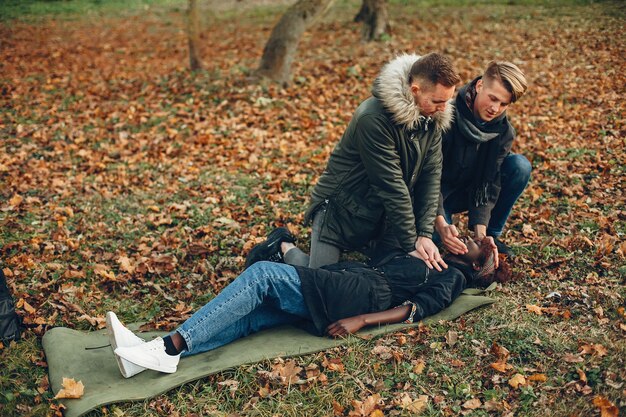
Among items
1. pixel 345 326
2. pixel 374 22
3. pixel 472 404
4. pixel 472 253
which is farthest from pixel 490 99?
pixel 374 22

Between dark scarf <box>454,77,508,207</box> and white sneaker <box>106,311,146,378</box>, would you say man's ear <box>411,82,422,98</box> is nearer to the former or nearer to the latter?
dark scarf <box>454,77,508,207</box>

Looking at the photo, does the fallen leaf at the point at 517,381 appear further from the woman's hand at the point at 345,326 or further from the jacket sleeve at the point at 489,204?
the jacket sleeve at the point at 489,204

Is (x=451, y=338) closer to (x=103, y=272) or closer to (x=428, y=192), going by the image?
(x=428, y=192)

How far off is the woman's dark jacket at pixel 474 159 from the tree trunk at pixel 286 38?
18.4 ft

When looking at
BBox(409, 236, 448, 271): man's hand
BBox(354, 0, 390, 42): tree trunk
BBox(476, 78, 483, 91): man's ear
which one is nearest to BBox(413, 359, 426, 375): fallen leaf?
BBox(409, 236, 448, 271): man's hand

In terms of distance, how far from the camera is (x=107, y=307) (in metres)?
4.82

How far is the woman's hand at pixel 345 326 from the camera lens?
414 cm

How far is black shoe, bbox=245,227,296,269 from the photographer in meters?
5.04

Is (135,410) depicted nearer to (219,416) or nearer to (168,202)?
(219,416)

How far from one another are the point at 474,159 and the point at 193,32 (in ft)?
23.2

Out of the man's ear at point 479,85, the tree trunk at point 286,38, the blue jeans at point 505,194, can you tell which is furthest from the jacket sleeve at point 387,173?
the tree trunk at point 286,38

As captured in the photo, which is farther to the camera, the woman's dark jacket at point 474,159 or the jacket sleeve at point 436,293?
the woman's dark jacket at point 474,159

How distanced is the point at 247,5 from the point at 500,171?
16453mm

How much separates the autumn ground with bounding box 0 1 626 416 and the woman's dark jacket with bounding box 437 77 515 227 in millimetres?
649
